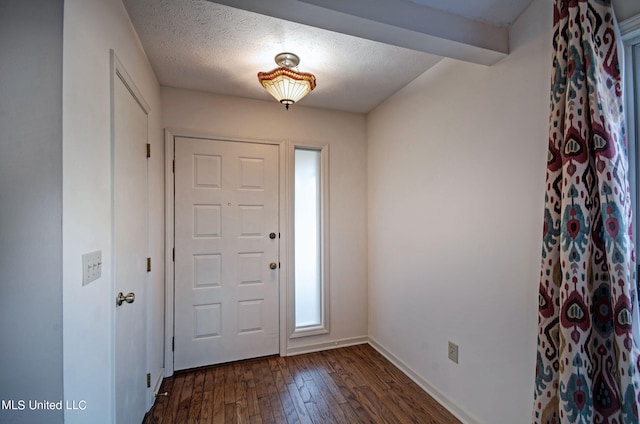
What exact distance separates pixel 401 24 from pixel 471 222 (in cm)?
122

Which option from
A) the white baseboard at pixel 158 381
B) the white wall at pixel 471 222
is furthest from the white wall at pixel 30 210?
the white wall at pixel 471 222

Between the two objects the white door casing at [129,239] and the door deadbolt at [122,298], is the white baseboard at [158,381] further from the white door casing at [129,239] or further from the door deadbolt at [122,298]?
the door deadbolt at [122,298]

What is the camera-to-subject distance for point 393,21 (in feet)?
4.39

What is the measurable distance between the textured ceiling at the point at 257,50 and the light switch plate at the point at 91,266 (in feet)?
3.95

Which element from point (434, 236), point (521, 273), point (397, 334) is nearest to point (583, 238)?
point (521, 273)

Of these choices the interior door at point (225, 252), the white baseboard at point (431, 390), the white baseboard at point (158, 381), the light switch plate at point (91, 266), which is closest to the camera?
the light switch plate at point (91, 266)

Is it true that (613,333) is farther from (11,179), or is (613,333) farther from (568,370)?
(11,179)

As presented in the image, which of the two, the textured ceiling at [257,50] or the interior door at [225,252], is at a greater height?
the textured ceiling at [257,50]

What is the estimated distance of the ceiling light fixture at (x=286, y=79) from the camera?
75.3 inches

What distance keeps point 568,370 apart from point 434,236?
1.14 meters

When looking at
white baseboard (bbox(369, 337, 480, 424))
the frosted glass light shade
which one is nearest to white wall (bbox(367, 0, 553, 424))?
white baseboard (bbox(369, 337, 480, 424))

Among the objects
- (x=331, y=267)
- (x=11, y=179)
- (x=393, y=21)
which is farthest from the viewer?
(x=331, y=267)

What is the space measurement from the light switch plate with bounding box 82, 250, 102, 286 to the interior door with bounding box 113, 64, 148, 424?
0.21m

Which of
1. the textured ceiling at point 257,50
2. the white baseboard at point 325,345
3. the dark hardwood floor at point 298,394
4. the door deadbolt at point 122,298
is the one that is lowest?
the dark hardwood floor at point 298,394
